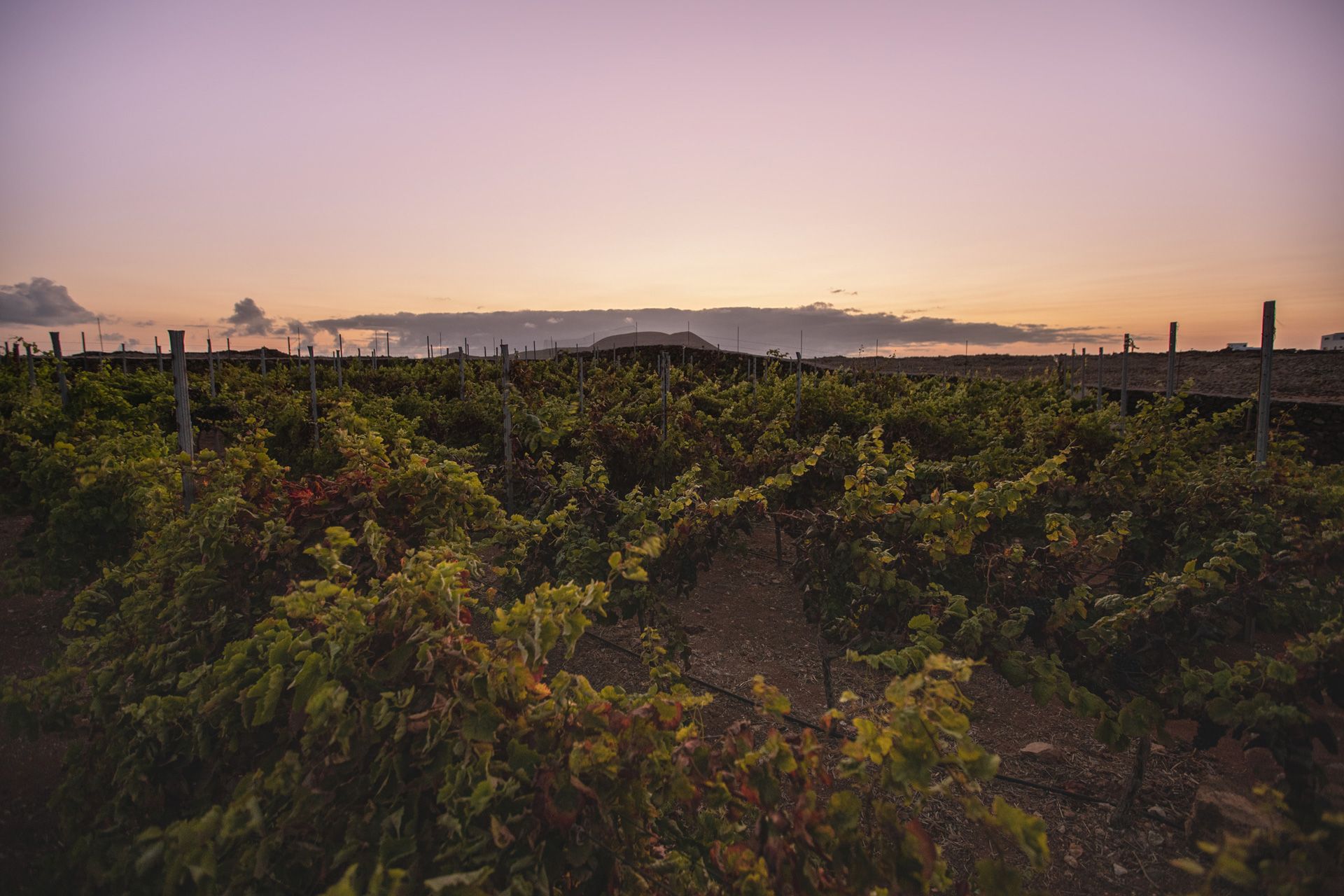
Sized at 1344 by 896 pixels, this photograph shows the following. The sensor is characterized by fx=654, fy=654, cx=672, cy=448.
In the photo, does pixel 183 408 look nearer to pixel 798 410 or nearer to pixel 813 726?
pixel 813 726

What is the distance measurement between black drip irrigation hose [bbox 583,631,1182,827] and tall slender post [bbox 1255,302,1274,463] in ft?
15.5

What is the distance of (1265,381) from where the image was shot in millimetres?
7113

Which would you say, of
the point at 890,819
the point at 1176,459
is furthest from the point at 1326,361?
the point at 890,819

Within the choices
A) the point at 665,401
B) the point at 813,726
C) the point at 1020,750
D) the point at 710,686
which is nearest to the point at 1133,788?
the point at 1020,750

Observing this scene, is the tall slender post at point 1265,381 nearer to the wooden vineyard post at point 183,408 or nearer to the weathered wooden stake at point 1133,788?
the weathered wooden stake at point 1133,788

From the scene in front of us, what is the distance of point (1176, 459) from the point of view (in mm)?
6078

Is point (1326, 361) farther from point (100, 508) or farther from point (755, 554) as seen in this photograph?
point (100, 508)

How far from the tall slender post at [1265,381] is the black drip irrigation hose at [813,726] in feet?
15.5

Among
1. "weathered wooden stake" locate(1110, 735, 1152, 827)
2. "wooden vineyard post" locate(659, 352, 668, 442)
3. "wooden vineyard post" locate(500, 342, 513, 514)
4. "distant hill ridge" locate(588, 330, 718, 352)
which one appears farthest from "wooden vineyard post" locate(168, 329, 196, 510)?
"distant hill ridge" locate(588, 330, 718, 352)

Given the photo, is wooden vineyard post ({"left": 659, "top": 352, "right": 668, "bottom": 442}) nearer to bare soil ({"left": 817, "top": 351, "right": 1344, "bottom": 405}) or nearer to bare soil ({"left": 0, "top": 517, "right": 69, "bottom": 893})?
bare soil ({"left": 0, "top": 517, "right": 69, "bottom": 893})

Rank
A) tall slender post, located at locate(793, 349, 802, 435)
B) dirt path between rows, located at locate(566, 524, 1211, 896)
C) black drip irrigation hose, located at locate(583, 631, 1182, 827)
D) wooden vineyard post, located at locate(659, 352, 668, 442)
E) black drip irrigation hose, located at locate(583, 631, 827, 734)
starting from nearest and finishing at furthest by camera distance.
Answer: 1. dirt path between rows, located at locate(566, 524, 1211, 896)
2. black drip irrigation hose, located at locate(583, 631, 1182, 827)
3. black drip irrigation hose, located at locate(583, 631, 827, 734)
4. wooden vineyard post, located at locate(659, 352, 668, 442)
5. tall slender post, located at locate(793, 349, 802, 435)

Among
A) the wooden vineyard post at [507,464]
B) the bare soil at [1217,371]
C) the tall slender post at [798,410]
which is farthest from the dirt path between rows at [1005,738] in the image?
the bare soil at [1217,371]

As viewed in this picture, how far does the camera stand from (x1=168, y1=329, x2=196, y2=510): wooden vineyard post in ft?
14.0

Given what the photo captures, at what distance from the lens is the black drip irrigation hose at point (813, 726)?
416 centimetres
